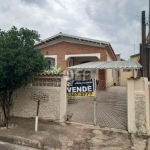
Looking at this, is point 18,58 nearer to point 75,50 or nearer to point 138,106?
point 138,106

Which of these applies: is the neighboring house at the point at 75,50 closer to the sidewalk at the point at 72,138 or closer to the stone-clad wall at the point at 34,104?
the stone-clad wall at the point at 34,104

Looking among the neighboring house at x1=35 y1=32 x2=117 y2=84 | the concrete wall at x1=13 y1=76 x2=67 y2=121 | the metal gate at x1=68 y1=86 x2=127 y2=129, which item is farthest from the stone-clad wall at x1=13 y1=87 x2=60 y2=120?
the neighboring house at x1=35 y1=32 x2=117 y2=84

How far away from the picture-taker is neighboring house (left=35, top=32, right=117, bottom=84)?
14.1 m

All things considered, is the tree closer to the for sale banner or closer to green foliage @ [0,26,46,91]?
green foliage @ [0,26,46,91]

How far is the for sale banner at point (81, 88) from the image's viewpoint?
608 centimetres

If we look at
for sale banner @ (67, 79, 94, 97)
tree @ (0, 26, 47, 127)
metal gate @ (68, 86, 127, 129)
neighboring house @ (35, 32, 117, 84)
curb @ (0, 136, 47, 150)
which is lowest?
curb @ (0, 136, 47, 150)

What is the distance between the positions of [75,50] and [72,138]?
36.1 ft

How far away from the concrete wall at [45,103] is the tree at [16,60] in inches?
37.9

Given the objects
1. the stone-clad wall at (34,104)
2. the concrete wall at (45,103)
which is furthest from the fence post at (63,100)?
the stone-clad wall at (34,104)

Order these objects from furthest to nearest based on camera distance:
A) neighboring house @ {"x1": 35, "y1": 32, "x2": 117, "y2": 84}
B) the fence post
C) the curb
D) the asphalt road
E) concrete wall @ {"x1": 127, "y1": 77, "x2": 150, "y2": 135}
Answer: neighboring house @ {"x1": 35, "y1": 32, "x2": 117, "y2": 84}
the fence post
concrete wall @ {"x1": 127, "y1": 77, "x2": 150, "y2": 135}
the curb
the asphalt road

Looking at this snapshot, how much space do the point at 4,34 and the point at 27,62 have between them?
1.51m

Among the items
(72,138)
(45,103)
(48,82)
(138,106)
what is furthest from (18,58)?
(138,106)

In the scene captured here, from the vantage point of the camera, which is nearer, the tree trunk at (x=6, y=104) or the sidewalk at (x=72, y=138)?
the sidewalk at (x=72, y=138)

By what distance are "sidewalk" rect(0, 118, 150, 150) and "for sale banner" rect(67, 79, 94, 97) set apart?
4.21ft
